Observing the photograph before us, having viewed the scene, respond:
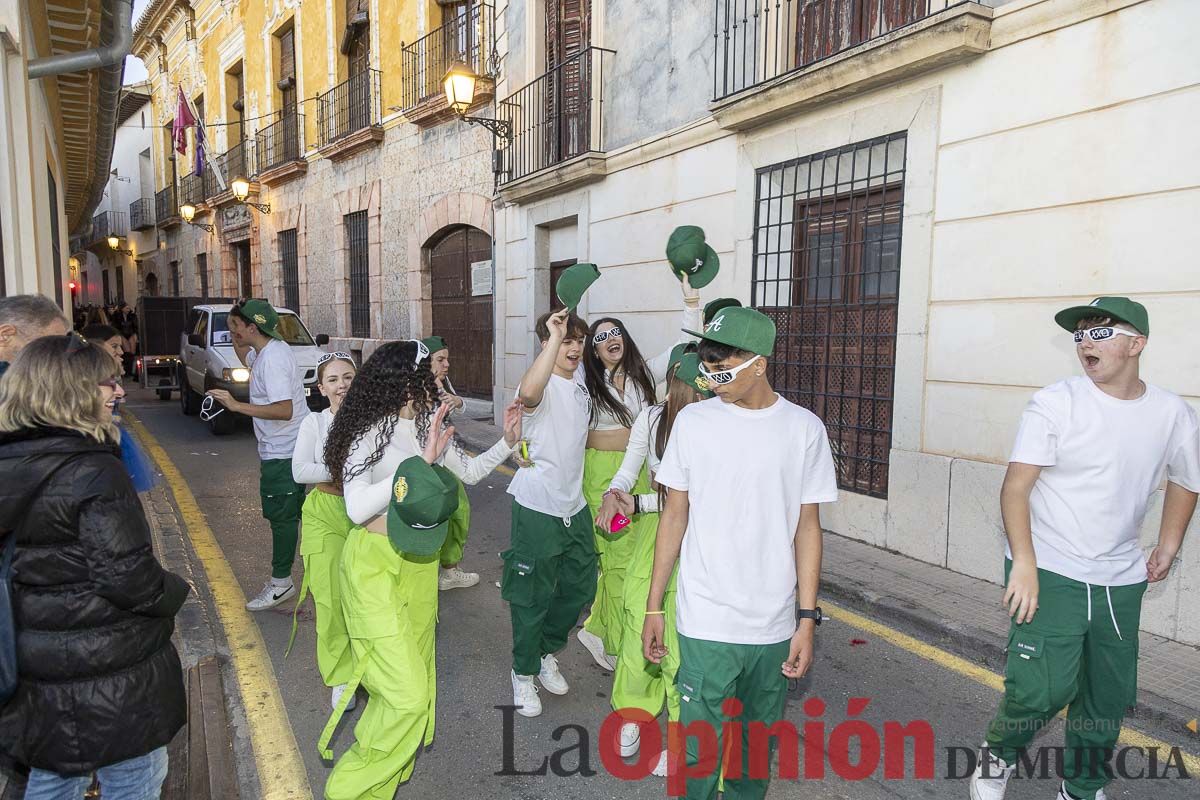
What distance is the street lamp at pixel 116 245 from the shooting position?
3124 centimetres

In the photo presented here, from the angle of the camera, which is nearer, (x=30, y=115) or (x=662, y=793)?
(x=662, y=793)

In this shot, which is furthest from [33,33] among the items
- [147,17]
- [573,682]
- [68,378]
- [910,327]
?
[147,17]

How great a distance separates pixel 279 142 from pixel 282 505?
18192 mm

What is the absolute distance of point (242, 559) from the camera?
222 inches

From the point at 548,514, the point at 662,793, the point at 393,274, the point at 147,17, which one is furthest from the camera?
the point at 147,17

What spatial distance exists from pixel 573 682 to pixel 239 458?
7213 millimetres

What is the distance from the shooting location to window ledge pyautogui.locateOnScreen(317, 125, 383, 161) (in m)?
15.1

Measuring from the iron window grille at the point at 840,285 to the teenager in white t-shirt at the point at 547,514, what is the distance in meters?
3.28

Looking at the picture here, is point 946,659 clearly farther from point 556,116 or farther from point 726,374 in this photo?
point 556,116

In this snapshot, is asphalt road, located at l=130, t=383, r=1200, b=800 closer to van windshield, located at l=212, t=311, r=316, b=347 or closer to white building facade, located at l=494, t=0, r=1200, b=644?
white building facade, located at l=494, t=0, r=1200, b=644

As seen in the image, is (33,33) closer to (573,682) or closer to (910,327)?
(573,682)

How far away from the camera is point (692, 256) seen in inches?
155

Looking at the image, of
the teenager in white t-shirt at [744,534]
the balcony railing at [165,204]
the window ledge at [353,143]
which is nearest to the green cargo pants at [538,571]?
the teenager in white t-shirt at [744,534]

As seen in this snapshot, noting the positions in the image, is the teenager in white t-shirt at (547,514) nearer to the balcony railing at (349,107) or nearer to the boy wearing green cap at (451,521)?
the boy wearing green cap at (451,521)
